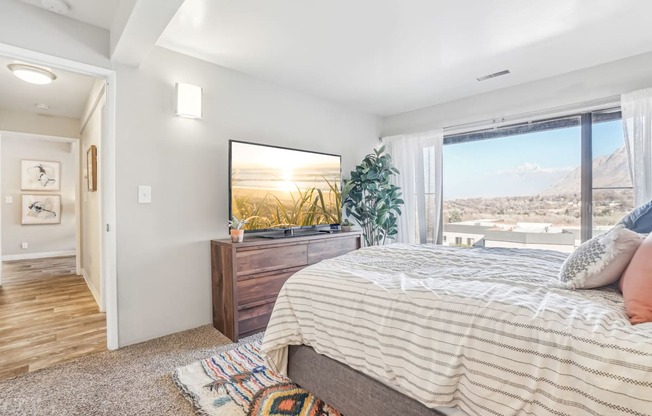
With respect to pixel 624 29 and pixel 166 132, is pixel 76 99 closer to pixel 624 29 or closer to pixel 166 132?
pixel 166 132

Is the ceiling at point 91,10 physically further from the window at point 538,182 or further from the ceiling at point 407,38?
the window at point 538,182

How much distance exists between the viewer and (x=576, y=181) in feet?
10.6

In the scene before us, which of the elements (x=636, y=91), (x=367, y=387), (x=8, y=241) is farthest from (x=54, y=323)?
(x=636, y=91)

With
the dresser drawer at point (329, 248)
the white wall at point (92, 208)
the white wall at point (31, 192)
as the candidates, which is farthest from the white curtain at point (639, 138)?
the white wall at point (31, 192)

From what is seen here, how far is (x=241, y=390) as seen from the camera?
181 cm

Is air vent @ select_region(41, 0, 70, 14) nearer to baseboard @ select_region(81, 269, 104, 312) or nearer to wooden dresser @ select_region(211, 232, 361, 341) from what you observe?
wooden dresser @ select_region(211, 232, 361, 341)

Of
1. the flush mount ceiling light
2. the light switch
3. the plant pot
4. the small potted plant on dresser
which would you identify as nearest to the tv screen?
the small potted plant on dresser

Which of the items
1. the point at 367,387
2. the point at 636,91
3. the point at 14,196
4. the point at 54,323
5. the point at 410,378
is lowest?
the point at 54,323

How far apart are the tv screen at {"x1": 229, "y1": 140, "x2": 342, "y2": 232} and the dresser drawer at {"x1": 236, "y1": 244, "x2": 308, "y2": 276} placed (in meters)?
0.30

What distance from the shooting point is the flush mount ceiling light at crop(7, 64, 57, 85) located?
2.77 metres

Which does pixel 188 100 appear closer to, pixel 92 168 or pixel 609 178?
pixel 92 168

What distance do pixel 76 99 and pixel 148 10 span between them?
114 inches

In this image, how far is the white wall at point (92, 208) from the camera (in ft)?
10.8

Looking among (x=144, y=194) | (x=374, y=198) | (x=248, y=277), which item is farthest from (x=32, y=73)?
(x=374, y=198)
